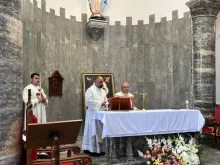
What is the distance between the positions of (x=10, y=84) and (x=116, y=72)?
639 centimetres

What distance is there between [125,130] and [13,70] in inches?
102

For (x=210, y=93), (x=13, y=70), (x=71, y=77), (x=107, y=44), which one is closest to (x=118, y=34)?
(x=107, y=44)

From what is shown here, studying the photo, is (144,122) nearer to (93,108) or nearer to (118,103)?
(118,103)

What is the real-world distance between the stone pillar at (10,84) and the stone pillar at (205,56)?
19.6 feet

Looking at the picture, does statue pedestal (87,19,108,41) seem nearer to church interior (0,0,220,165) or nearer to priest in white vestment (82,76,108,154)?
church interior (0,0,220,165)


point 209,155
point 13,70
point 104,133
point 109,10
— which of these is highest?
point 109,10

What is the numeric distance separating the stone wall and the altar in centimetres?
293

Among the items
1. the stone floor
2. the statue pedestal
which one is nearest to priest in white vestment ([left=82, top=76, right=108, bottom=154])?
the stone floor

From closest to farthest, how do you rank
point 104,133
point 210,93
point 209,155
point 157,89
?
point 104,133 < point 209,155 < point 210,93 < point 157,89

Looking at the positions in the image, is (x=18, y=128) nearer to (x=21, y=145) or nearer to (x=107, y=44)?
(x=21, y=145)

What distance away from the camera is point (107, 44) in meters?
10.3

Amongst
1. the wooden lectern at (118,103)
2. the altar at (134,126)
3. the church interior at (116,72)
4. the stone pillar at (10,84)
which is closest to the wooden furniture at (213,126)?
the church interior at (116,72)

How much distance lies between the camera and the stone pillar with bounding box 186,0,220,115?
8.52m

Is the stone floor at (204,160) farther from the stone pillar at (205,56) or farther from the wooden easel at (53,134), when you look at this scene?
the wooden easel at (53,134)
